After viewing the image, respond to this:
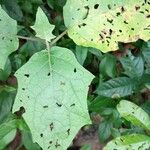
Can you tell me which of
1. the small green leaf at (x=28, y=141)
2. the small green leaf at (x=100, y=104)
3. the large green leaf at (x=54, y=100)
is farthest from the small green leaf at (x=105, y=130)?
the large green leaf at (x=54, y=100)

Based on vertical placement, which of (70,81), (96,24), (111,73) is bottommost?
(111,73)

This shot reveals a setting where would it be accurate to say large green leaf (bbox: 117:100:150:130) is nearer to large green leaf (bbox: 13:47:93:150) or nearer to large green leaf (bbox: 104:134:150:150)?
large green leaf (bbox: 104:134:150:150)

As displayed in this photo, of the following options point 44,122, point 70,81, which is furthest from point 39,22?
point 44,122

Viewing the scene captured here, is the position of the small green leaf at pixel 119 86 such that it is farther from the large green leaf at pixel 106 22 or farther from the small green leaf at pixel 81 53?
the large green leaf at pixel 106 22

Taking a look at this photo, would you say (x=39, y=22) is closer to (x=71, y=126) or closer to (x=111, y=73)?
Answer: (x=71, y=126)

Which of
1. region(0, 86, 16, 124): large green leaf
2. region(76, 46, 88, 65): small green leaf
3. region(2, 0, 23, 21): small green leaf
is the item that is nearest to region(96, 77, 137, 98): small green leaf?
region(76, 46, 88, 65): small green leaf

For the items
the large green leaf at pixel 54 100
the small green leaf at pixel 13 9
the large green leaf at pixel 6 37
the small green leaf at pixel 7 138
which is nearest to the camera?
the large green leaf at pixel 54 100
